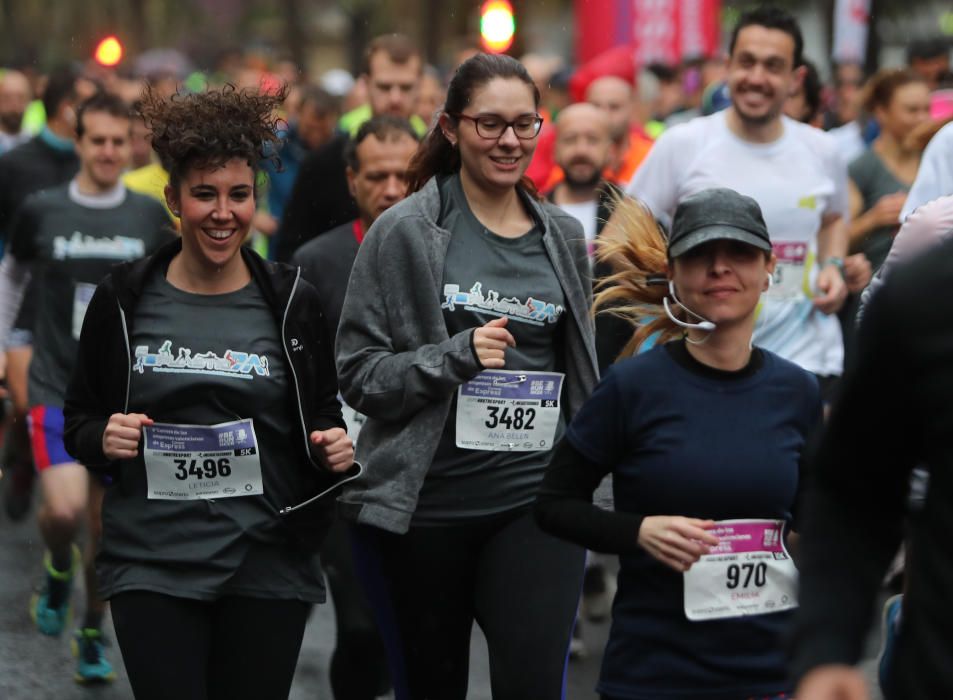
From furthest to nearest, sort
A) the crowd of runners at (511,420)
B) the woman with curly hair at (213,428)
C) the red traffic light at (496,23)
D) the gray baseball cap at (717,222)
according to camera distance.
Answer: the red traffic light at (496,23)
the woman with curly hair at (213,428)
the gray baseball cap at (717,222)
the crowd of runners at (511,420)

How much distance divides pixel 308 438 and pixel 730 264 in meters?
Answer: 1.23

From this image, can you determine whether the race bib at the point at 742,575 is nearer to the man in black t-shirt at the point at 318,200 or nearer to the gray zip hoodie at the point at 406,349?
the gray zip hoodie at the point at 406,349

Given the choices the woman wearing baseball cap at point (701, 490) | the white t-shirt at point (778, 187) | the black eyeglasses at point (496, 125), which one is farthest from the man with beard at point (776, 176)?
the woman wearing baseball cap at point (701, 490)

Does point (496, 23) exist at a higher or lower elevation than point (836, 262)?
higher

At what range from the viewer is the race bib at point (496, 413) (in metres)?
5.10

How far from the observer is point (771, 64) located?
706 cm

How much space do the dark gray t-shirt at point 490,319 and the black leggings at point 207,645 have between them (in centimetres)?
54

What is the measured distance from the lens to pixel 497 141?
17.0ft

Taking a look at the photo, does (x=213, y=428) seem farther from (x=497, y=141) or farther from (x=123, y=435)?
(x=497, y=141)

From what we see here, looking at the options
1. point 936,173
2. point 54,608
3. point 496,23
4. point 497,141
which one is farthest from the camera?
point 496,23

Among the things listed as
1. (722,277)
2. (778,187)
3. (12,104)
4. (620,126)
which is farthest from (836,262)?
(12,104)

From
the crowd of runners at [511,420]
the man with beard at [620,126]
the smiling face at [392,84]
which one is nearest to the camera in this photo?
the crowd of runners at [511,420]

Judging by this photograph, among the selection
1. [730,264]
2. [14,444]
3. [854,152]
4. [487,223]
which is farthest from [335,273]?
[854,152]

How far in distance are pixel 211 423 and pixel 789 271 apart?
2856mm
